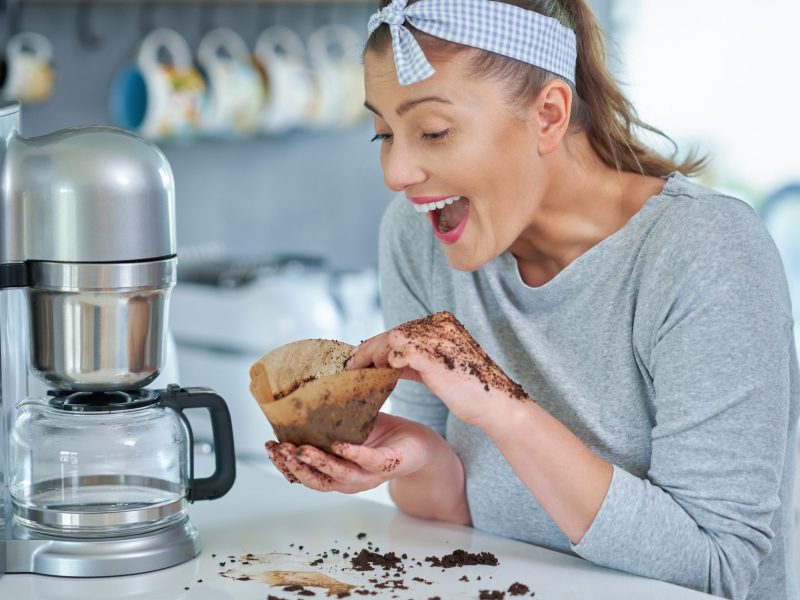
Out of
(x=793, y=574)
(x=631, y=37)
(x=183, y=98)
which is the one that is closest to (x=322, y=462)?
(x=793, y=574)

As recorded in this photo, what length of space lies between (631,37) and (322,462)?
2.70m

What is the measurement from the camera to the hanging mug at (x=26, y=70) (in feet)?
7.77

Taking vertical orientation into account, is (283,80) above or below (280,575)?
above

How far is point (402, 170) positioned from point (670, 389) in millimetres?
382

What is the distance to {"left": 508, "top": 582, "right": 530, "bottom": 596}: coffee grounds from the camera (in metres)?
1.02

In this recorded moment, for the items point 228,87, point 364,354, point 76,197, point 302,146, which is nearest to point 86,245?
point 76,197

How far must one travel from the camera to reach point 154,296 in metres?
1.08

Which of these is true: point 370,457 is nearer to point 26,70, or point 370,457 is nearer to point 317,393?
point 317,393

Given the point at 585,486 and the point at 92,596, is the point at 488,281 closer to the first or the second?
the point at 585,486

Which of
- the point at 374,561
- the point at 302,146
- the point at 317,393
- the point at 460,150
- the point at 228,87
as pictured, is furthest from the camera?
the point at 302,146

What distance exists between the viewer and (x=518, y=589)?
1.02 metres

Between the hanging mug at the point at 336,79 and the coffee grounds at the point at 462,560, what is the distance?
2.02 metres

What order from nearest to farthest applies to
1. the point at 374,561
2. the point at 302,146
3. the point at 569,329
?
the point at 374,561 → the point at 569,329 → the point at 302,146

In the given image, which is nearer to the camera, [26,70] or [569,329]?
[569,329]
